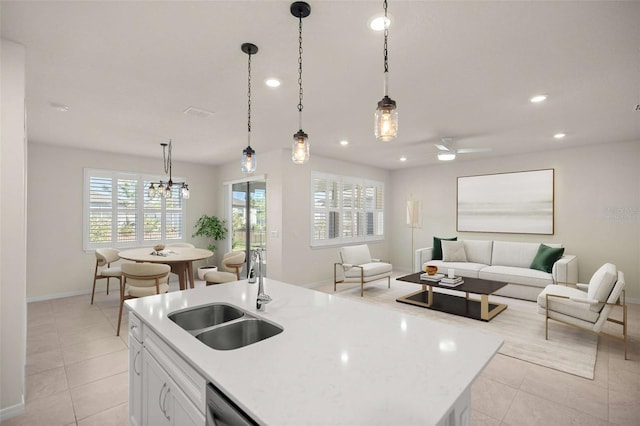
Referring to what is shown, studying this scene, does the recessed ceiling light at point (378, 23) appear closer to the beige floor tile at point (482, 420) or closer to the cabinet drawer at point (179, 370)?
the cabinet drawer at point (179, 370)

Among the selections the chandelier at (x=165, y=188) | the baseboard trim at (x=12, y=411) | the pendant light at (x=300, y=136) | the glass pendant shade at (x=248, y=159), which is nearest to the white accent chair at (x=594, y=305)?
the pendant light at (x=300, y=136)

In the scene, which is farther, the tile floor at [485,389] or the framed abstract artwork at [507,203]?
the framed abstract artwork at [507,203]

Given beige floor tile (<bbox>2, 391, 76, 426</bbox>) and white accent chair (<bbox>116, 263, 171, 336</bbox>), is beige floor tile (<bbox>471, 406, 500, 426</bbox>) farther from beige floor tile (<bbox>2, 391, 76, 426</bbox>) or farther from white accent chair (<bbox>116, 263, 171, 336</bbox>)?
white accent chair (<bbox>116, 263, 171, 336</bbox>)

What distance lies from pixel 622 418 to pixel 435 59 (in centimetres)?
290

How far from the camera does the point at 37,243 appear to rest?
16.8 feet

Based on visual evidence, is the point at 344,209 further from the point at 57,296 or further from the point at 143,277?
the point at 57,296

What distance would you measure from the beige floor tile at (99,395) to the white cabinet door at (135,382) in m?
0.56

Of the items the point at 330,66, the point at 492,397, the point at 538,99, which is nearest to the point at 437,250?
the point at 538,99

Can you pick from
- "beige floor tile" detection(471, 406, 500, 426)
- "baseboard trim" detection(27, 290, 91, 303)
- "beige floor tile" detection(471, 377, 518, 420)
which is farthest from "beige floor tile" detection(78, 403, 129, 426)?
"baseboard trim" detection(27, 290, 91, 303)

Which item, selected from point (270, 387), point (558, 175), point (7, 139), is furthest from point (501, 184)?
point (7, 139)

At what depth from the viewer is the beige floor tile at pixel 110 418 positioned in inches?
84.6

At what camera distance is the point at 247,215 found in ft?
22.3

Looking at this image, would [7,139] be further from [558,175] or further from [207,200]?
[558,175]

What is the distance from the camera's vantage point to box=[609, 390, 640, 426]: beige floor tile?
6.97ft
